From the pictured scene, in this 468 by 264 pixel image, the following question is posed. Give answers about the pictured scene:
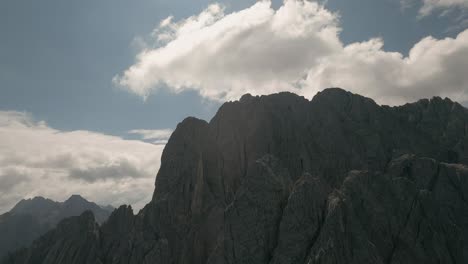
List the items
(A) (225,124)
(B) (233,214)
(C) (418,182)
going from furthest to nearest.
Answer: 1. (A) (225,124)
2. (C) (418,182)
3. (B) (233,214)

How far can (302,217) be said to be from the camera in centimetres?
6041

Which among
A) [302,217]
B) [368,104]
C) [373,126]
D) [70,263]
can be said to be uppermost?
[368,104]

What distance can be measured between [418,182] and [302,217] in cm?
3385

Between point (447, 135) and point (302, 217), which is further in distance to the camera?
point (447, 135)

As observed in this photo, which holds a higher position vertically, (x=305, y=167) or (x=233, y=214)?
(x=305, y=167)

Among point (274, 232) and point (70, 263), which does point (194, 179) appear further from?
point (70, 263)

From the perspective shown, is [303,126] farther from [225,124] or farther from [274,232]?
[274,232]

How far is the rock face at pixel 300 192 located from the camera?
59.2m

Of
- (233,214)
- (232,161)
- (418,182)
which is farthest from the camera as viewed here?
(232,161)

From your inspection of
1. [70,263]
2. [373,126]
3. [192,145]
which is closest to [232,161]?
[192,145]

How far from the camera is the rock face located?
59.2 metres

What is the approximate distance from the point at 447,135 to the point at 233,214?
7152 centimetres

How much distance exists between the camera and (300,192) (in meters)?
62.5

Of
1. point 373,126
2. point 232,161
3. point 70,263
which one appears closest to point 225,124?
point 232,161
